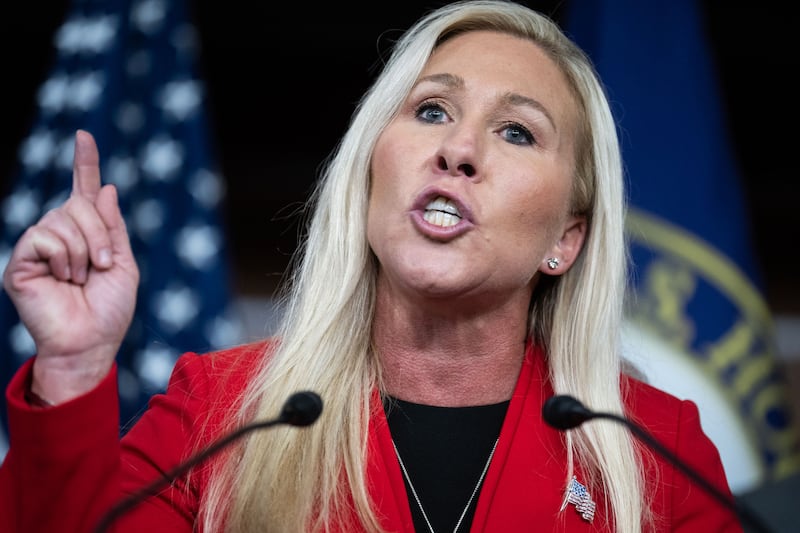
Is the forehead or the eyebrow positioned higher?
the forehead

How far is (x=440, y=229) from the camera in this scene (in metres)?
1.75

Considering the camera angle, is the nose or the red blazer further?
the nose

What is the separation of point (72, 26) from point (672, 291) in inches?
75.4

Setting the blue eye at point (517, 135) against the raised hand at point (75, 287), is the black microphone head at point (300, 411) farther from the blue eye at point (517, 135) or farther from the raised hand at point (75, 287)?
the blue eye at point (517, 135)

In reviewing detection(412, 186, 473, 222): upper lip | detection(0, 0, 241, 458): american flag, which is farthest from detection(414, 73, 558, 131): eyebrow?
detection(0, 0, 241, 458): american flag

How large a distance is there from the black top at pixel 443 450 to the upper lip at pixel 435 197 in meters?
0.35

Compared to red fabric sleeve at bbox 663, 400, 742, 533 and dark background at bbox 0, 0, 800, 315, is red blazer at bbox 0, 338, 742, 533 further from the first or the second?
dark background at bbox 0, 0, 800, 315

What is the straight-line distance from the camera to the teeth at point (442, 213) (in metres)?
1.76

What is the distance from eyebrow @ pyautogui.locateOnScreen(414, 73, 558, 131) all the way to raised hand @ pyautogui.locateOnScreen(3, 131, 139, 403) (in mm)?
700

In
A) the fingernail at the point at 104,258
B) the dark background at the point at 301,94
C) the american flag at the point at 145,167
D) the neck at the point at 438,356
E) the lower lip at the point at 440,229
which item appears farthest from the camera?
the dark background at the point at 301,94

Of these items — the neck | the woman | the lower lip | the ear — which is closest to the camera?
the woman

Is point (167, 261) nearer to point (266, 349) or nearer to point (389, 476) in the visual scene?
point (266, 349)

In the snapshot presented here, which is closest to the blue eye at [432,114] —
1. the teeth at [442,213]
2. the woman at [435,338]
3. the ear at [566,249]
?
the woman at [435,338]

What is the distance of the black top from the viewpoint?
178 cm
